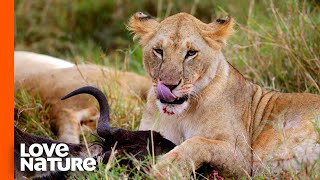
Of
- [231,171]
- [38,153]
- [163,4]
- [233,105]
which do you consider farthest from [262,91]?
[163,4]

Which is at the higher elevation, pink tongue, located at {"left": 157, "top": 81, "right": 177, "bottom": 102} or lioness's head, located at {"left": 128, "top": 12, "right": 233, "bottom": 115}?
lioness's head, located at {"left": 128, "top": 12, "right": 233, "bottom": 115}

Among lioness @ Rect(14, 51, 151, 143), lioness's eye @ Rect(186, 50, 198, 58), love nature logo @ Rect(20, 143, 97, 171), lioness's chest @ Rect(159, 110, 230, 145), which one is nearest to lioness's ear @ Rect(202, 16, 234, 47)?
lioness's eye @ Rect(186, 50, 198, 58)

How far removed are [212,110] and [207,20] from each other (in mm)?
4302

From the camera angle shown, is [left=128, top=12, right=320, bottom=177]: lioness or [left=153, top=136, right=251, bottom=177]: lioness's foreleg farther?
[left=128, top=12, right=320, bottom=177]: lioness

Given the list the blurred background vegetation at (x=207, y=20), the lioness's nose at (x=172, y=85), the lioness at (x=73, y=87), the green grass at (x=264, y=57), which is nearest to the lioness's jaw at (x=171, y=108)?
the lioness's nose at (x=172, y=85)

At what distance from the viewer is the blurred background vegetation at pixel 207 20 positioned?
580cm

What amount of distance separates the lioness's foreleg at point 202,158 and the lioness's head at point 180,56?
0.68 ft

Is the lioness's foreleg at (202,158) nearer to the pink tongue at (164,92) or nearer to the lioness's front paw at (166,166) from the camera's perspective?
the lioness's front paw at (166,166)

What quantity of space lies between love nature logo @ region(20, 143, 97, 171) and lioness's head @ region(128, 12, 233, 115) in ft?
1.69

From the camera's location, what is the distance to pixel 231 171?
4.53 meters

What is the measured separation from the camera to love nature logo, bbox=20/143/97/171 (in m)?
4.46

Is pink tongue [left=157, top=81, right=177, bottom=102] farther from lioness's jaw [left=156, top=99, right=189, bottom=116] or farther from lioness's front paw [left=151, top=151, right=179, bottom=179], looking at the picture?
lioness's front paw [left=151, top=151, right=179, bottom=179]

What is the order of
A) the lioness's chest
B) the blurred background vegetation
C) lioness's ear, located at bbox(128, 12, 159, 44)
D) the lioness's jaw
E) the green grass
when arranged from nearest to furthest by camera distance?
the lioness's jaw < the lioness's chest < lioness's ear, located at bbox(128, 12, 159, 44) < the green grass < the blurred background vegetation

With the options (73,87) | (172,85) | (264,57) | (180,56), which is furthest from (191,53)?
(73,87)
